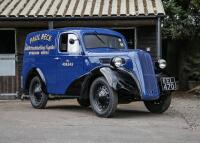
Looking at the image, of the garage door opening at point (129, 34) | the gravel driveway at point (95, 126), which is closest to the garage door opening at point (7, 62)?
the garage door opening at point (129, 34)

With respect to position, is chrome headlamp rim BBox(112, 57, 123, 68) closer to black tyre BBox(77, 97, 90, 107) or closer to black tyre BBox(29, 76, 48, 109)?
black tyre BBox(77, 97, 90, 107)

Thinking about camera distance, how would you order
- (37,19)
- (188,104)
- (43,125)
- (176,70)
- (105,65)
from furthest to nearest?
(176,70), (37,19), (188,104), (105,65), (43,125)

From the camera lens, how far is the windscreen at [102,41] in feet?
42.9

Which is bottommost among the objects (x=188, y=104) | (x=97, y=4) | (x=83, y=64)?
(x=188, y=104)

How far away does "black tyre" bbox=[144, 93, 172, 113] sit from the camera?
12.5 metres

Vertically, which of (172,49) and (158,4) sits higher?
(158,4)

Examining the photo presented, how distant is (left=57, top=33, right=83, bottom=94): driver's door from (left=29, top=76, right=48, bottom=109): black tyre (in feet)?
2.44

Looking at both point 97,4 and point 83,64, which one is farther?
point 97,4

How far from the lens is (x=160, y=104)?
12711mm

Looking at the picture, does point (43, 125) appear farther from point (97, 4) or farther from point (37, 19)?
point (97, 4)

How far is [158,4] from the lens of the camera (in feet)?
Result: 59.7

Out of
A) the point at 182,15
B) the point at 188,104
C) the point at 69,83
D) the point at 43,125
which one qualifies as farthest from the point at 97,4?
the point at 43,125

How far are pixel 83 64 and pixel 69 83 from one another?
68cm

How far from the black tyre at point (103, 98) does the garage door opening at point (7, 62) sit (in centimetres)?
714
